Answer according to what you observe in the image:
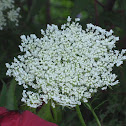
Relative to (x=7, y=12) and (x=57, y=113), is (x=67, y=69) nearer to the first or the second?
(x=57, y=113)

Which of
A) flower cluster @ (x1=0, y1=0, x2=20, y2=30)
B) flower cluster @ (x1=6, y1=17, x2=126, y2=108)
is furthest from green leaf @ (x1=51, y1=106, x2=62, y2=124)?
flower cluster @ (x1=0, y1=0, x2=20, y2=30)

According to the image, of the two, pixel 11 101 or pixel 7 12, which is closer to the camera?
pixel 11 101

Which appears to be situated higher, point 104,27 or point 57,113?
point 104,27

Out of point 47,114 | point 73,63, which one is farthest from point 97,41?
point 47,114

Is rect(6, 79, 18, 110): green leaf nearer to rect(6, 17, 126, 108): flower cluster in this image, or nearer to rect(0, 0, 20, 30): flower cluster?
rect(6, 17, 126, 108): flower cluster

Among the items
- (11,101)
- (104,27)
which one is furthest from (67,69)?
(104,27)

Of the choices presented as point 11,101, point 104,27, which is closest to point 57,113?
point 11,101

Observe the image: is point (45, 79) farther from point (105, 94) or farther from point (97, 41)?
point (105, 94)
